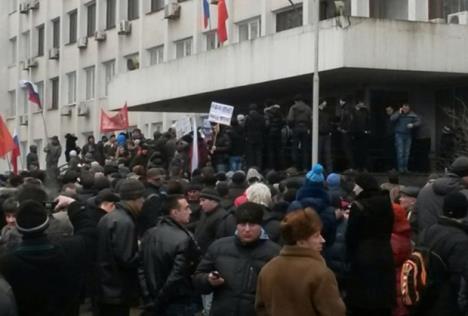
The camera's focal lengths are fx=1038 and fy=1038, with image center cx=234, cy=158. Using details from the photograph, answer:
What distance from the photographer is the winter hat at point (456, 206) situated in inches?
384

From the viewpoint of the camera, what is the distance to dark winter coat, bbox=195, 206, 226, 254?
36.2ft

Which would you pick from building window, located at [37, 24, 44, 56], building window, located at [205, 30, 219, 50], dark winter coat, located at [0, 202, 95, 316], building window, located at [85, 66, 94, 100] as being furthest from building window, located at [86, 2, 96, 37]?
dark winter coat, located at [0, 202, 95, 316]

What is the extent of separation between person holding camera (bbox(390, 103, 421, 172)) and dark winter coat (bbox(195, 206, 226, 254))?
39.3 feet

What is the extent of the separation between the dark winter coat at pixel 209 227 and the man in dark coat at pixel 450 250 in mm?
2312

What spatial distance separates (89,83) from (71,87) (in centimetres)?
225

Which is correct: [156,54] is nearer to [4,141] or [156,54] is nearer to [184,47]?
[184,47]

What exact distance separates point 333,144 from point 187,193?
1061cm

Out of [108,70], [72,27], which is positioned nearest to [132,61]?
[108,70]

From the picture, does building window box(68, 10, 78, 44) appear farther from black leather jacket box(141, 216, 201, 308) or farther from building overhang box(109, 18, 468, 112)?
black leather jacket box(141, 216, 201, 308)

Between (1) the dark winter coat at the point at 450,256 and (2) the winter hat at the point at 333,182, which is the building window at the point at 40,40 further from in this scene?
(1) the dark winter coat at the point at 450,256

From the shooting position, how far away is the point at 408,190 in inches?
479

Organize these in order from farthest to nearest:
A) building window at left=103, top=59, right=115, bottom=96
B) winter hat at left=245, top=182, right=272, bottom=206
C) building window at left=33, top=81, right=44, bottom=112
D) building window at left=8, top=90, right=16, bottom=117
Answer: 1. building window at left=8, top=90, right=16, bottom=117
2. building window at left=33, top=81, right=44, bottom=112
3. building window at left=103, top=59, right=115, bottom=96
4. winter hat at left=245, top=182, right=272, bottom=206

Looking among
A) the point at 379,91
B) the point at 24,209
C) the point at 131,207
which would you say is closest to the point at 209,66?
the point at 379,91

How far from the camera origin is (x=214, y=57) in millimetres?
29188
